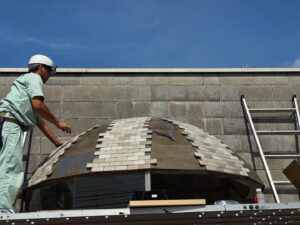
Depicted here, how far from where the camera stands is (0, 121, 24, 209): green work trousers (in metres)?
4.94

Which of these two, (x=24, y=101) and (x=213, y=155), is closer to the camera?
(x=24, y=101)

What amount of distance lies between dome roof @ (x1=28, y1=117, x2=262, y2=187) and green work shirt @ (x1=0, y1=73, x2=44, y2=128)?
3871 millimetres

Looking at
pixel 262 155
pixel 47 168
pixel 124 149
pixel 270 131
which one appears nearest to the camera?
pixel 124 149

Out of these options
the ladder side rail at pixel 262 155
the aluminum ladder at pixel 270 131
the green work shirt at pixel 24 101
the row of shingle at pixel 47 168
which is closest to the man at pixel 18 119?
the green work shirt at pixel 24 101

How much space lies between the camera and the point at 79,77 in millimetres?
13805

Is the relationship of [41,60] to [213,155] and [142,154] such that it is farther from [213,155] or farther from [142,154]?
[213,155]

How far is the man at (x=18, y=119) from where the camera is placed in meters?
5.04

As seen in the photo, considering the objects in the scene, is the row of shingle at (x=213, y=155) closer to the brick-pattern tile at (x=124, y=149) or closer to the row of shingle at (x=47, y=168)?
the brick-pattern tile at (x=124, y=149)

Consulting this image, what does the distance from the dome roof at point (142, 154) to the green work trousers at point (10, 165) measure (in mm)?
4007

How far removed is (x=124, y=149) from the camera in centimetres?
981

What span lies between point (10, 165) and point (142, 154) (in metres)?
4.60

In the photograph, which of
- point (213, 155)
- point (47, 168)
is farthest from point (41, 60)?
point (213, 155)

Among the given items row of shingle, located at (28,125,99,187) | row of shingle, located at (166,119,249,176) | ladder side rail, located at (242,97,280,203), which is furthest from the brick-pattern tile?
ladder side rail, located at (242,97,280,203)

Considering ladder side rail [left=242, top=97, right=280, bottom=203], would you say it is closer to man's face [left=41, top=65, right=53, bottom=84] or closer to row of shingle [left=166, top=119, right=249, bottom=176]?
row of shingle [left=166, top=119, right=249, bottom=176]
